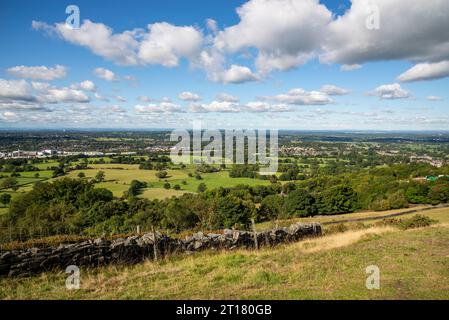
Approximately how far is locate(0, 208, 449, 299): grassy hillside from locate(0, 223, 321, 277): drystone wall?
0.38 metres

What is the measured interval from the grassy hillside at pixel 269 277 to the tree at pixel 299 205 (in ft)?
118

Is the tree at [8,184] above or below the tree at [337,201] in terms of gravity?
above

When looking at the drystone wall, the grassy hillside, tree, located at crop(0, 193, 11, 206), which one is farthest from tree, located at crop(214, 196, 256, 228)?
tree, located at crop(0, 193, 11, 206)

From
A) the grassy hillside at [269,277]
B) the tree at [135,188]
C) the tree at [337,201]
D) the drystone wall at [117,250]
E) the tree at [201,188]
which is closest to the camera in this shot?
the grassy hillside at [269,277]

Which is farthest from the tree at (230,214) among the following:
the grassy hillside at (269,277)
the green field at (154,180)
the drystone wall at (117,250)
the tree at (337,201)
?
the grassy hillside at (269,277)

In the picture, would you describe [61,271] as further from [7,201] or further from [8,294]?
[7,201]

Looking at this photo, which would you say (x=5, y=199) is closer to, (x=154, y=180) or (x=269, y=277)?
(x=154, y=180)

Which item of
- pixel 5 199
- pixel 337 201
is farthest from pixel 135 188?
pixel 337 201

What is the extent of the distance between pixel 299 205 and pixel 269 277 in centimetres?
4021

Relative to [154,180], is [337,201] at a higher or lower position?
lower

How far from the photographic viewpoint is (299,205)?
46.1 m

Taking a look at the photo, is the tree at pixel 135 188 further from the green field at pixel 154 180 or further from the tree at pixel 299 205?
the tree at pixel 299 205

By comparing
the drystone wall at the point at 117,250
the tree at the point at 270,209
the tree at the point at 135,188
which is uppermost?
the drystone wall at the point at 117,250

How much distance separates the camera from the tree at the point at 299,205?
151 ft
